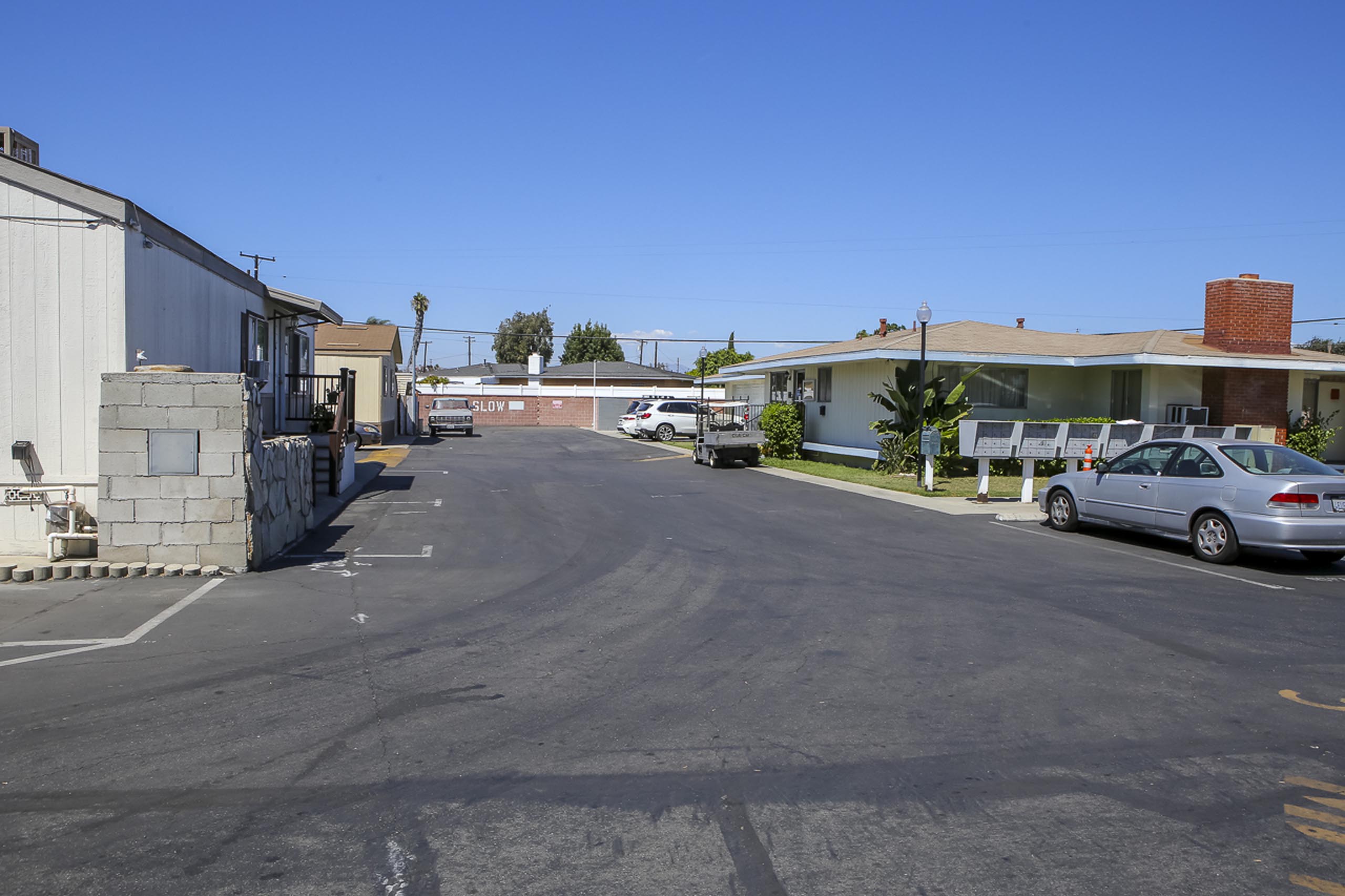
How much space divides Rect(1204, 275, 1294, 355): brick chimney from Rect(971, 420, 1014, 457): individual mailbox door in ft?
29.9

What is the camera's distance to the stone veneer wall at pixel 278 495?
10.8 metres

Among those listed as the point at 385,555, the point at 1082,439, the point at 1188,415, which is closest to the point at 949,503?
the point at 1082,439

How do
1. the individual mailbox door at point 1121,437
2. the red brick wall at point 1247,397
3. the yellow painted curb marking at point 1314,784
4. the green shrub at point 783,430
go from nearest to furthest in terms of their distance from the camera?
the yellow painted curb marking at point 1314,784 < the individual mailbox door at point 1121,437 < the red brick wall at point 1247,397 < the green shrub at point 783,430

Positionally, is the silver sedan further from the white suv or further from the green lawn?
the white suv

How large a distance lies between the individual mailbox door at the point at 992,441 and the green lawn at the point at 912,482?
134 centimetres

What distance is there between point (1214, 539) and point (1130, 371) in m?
14.3

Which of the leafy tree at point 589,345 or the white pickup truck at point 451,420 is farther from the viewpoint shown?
the leafy tree at point 589,345

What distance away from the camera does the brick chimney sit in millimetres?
23578

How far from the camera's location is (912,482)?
21750 millimetres

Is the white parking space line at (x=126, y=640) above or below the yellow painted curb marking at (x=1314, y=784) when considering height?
below

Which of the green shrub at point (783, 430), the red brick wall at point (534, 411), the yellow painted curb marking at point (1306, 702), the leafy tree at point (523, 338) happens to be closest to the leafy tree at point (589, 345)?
the leafy tree at point (523, 338)

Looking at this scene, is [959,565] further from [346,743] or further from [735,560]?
[346,743]

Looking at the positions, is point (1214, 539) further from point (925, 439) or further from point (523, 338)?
point (523, 338)

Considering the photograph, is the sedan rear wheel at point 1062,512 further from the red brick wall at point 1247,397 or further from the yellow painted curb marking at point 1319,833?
the red brick wall at point 1247,397
